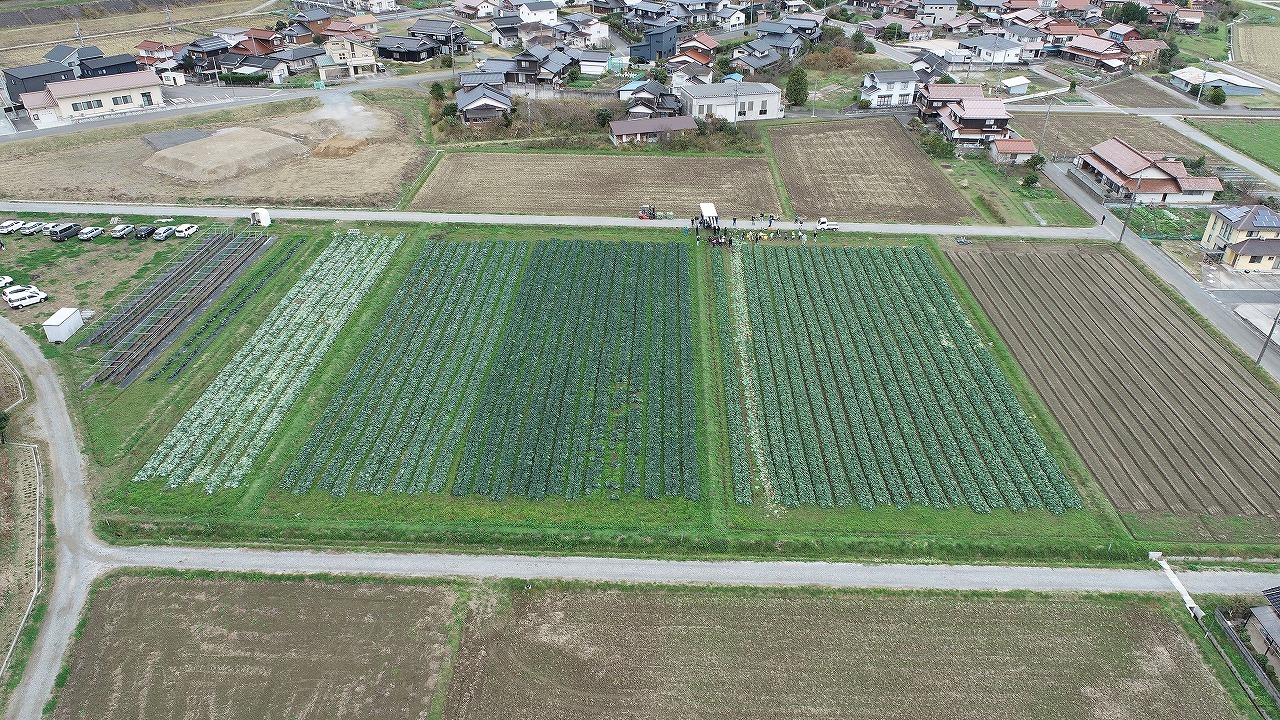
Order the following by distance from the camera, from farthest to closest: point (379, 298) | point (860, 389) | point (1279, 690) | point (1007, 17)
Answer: point (1007, 17) < point (379, 298) < point (860, 389) < point (1279, 690)

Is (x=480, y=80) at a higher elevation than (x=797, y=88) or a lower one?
higher

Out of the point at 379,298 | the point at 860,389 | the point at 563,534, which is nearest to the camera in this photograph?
the point at 563,534

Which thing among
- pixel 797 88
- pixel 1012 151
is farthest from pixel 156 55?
pixel 1012 151

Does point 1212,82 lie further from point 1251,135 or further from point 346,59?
point 346,59

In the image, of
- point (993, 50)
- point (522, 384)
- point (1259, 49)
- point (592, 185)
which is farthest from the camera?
point (1259, 49)

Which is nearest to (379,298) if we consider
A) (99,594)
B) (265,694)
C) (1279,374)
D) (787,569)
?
(99,594)

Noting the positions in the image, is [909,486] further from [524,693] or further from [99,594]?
[99,594]

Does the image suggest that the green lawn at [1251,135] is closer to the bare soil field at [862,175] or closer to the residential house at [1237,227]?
the residential house at [1237,227]
